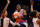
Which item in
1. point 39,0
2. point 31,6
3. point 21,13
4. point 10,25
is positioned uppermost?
point 39,0

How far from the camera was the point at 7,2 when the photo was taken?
3191 mm

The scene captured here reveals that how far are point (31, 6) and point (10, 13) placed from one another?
708 mm

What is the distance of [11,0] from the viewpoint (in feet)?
10.6

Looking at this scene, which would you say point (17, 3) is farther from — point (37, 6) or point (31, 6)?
point (37, 6)

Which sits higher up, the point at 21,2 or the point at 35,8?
the point at 21,2

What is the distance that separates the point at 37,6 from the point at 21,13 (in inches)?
29.2

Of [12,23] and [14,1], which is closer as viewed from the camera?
[12,23]

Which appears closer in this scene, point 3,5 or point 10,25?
point 10,25

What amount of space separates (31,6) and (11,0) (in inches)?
26.7

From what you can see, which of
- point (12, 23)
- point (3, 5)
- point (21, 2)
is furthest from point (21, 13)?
point (3, 5)

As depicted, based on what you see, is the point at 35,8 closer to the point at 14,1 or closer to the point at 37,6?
the point at 37,6

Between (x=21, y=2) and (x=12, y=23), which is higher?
(x=21, y=2)

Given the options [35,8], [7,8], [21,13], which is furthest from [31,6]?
[7,8]

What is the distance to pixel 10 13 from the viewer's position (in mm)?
3168
